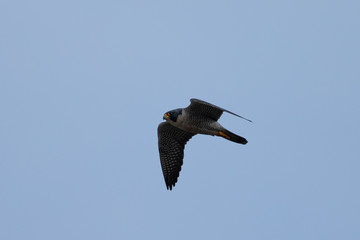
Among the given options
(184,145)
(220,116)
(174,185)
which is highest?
(220,116)

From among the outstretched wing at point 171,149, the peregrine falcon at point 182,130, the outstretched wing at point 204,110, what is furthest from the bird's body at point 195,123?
the outstretched wing at point 171,149

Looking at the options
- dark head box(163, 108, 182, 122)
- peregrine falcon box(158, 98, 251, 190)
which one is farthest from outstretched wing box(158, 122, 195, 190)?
dark head box(163, 108, 182, 122)

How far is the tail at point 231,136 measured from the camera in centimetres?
1302

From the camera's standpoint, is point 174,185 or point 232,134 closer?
point 232,134

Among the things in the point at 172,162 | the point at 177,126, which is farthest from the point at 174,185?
the point at 177,126

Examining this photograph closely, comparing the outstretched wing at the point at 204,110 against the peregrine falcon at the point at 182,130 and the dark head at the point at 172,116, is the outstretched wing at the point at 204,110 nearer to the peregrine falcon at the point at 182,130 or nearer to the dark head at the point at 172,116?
the peregrine falcon at the point at 182,130

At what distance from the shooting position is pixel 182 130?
46.5 feet

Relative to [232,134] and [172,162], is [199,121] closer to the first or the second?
[232,134]

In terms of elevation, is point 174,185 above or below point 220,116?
below

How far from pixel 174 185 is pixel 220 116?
2.35 meters

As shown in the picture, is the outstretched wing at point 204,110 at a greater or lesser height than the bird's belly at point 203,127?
greater

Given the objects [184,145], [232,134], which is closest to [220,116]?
[232,134]

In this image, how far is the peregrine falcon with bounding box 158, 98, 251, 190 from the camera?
505 inches

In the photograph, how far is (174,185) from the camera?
14.1 meters
